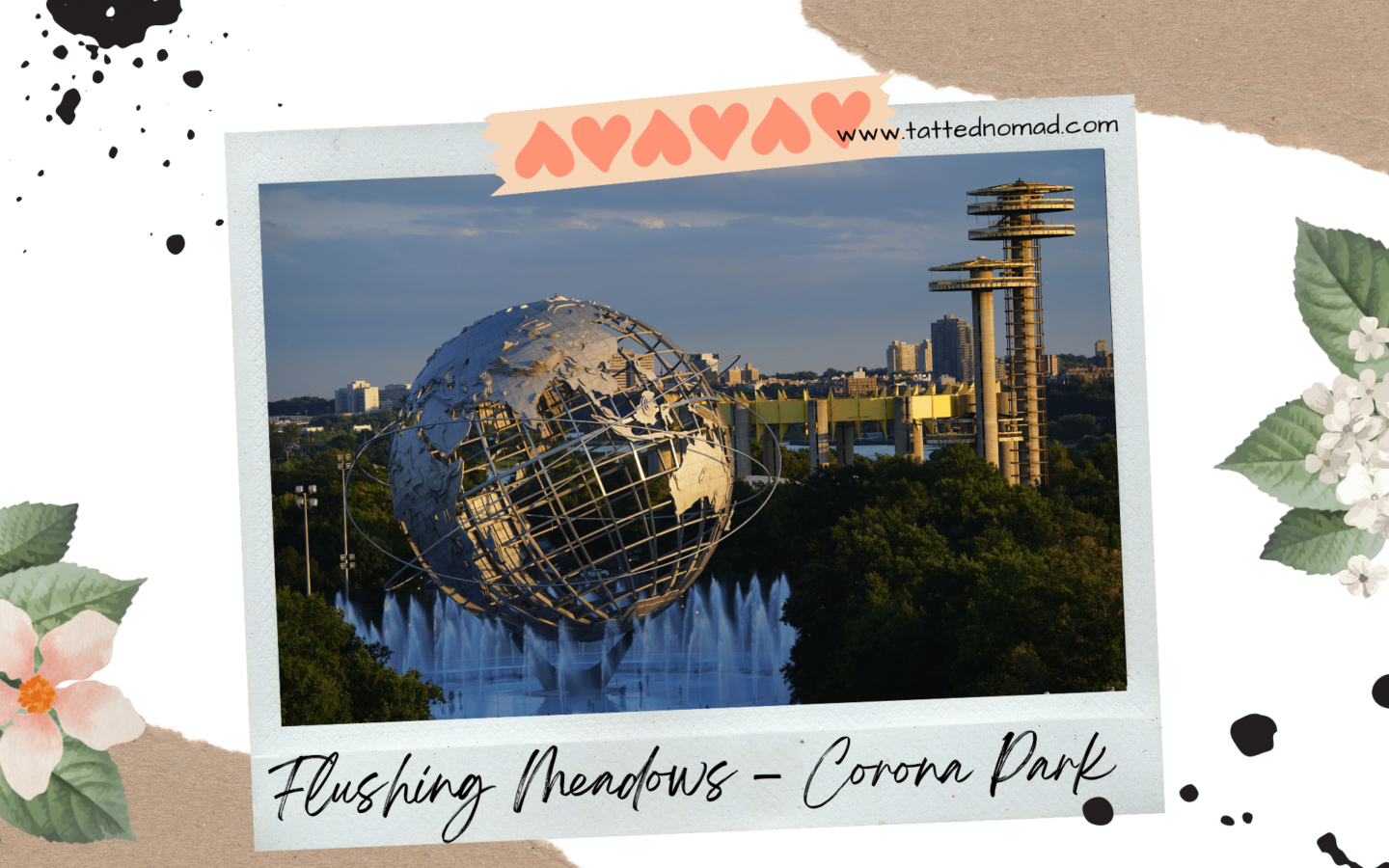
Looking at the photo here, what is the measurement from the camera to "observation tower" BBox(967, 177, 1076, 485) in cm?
435

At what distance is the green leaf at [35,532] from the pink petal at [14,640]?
258 millimetres

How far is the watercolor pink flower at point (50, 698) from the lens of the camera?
142 inches

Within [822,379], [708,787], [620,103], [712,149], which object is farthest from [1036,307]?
[708,787]

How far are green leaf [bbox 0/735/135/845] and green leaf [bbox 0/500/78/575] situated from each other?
2.40 ft

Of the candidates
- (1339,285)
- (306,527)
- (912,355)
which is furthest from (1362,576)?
(306,527)

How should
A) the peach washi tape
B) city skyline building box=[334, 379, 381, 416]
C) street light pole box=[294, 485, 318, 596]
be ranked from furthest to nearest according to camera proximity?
city skyline building box=[334, 379, 381, 416] < street light pole box=[294, 485, 318, 596] < the peach washi tape

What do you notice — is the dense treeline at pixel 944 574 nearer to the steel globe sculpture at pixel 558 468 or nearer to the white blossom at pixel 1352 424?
the steel globe sculpture at pixel 558 468

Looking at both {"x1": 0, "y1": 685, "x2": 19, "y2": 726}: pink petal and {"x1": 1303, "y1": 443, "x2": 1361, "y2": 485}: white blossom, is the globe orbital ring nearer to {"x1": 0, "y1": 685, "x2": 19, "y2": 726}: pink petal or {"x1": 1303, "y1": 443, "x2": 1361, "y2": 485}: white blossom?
{"x1": 0, "y1": 685, "x2": 19, "y2": 726}: pink petal

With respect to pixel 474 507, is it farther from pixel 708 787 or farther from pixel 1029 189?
pixel 1029 189

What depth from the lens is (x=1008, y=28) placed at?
164 inches

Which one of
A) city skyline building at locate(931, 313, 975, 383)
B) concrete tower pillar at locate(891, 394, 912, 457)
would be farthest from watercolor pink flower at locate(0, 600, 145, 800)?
city skyline building at locate(931, 313, 975, 383)

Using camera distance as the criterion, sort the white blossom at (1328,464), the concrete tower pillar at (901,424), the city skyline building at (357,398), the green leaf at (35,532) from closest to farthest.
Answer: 1. the white blossom at (1328,464)
2. the green leaf at (35,532)
3. the city skyline building at (357,398)
4. the concrete tower pillar at (901,424)

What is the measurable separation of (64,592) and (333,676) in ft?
3.74

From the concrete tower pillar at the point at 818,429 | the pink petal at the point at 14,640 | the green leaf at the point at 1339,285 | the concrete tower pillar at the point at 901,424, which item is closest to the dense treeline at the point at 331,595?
the pink petal at the point at 14,640
